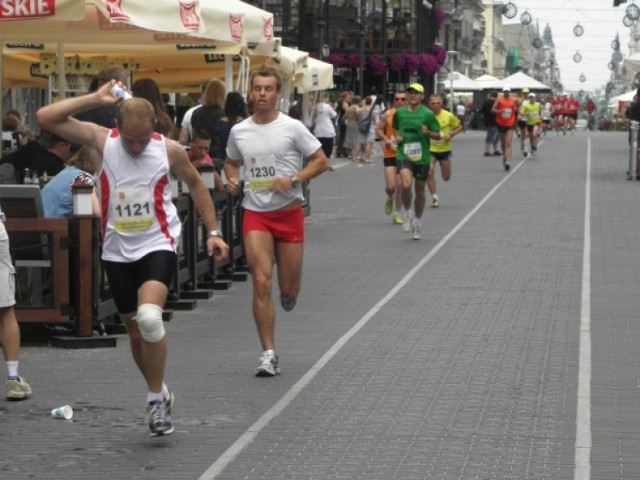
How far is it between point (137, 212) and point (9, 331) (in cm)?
159

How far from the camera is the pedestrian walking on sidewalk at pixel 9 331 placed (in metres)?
9.49

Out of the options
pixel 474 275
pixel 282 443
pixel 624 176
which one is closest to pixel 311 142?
pixel 282 443

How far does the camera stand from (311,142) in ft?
34.7

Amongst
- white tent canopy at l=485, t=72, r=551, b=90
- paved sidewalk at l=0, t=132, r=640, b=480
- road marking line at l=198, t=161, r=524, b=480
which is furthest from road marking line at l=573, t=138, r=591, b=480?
white tent canopy at l=485, t=72, r=551, b=90

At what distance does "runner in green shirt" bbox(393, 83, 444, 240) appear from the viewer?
20.2 meters

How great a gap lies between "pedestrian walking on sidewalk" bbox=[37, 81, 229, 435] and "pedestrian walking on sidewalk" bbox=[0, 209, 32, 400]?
121 cm

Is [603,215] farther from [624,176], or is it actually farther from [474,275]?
[624,176]

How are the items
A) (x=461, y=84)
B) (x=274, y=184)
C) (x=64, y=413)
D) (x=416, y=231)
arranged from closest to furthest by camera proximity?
(x=64, y=413)
(x=274, y=184)
(x=416, y=231)
(x=461, y=84)

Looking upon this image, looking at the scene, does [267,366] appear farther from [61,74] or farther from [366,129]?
[366,129]

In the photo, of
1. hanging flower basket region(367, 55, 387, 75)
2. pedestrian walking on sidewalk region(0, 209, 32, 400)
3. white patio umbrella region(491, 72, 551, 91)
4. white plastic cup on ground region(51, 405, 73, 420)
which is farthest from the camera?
white patio umbrella region(491, 72, 551, 91)

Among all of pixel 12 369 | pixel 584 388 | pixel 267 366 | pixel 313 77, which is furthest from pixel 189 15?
pixel 313 77

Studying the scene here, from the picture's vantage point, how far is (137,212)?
849 centimetres

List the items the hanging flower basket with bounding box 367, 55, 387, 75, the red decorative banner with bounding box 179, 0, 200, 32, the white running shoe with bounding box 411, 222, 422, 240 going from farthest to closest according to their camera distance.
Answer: the hanging flower basket with bounding box 367, 55, 387, 75 < the white running shoe with bounding box 411, 222, 422, 240 < the red decorative banner with bounding box 179, 0, 200, 32

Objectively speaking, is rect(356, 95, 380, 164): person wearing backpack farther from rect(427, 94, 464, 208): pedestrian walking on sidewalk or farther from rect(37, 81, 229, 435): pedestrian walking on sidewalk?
rect(37, 81, 229, 435): pedestrian walking on sidewalk
